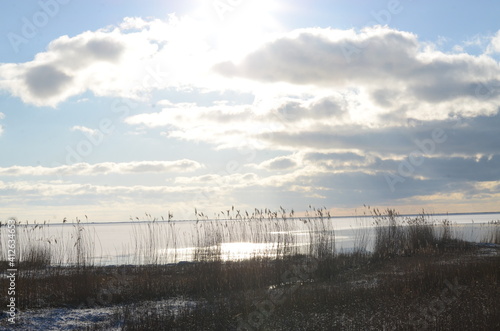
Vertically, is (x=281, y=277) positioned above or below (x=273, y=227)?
below

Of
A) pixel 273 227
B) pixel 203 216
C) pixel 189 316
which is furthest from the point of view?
pixel 273 227

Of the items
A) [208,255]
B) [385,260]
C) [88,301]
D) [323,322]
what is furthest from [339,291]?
[385,260]

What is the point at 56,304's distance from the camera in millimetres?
14586

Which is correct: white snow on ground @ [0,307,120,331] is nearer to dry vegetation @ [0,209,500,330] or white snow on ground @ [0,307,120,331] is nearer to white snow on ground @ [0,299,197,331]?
white snow on ground @ [0,299,197,331]

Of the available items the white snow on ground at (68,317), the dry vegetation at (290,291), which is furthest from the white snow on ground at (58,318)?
the dry vegetation at (290,291)

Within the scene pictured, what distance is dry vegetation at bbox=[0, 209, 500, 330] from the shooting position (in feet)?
37.1

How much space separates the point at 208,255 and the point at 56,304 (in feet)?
20.2

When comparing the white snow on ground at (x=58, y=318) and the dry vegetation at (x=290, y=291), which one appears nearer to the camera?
the dry vegetation at (x=290, y=291)

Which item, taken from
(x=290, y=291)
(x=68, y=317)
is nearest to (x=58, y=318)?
(x=68, y=317)

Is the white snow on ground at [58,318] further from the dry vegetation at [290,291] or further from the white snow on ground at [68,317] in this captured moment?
the dry vegetation at [290,291]

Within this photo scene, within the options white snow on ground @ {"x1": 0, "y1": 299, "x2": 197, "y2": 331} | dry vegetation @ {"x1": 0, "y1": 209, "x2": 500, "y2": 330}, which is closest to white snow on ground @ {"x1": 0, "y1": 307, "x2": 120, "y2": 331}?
white snow on ground @ {"x1": 0, "y1": 299, "x2": 197, "y2": 331}

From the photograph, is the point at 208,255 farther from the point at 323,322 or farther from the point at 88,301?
the point at 323,322

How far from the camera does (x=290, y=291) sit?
14.9 m

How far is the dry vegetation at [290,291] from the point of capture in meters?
→ 11.3
